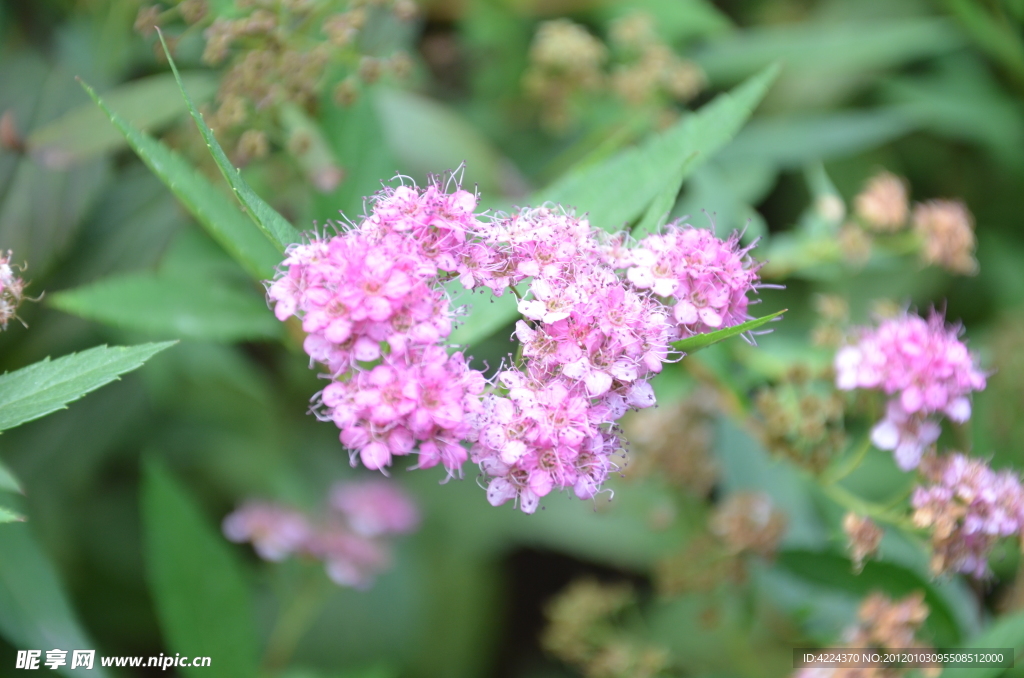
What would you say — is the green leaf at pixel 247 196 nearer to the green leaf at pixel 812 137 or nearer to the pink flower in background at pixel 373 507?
the pink flower in background at pixel 373 507

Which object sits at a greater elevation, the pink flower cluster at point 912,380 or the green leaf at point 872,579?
the pink flower cluster at point 912,380

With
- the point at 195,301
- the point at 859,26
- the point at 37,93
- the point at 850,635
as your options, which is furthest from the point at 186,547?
the point at 859,26

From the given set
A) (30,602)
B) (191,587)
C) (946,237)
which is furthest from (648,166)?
(30,602)

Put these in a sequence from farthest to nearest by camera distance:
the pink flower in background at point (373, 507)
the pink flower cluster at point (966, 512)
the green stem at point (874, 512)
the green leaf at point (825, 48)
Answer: the green leaf at point (825, 48) → the pink flower in background at point (373, 507) → the green stem at point (874, 512) → the pink flower cluster at point (966, 512)

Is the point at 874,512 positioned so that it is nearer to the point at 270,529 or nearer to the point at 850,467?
the point at 850,467

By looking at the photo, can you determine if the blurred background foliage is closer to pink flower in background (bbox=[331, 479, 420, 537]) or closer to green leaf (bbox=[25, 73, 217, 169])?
green leaf (bbox=[25, 73, 217, 169])

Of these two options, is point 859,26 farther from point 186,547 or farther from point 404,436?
point 186,547

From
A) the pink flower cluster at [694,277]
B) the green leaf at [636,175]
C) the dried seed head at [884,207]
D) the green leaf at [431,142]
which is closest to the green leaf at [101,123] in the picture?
the green leaf at [431,142]

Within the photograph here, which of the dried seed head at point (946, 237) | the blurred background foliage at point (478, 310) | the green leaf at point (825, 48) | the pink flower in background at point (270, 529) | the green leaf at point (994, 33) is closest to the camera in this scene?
the blurred background foliage at point (478, 310)
